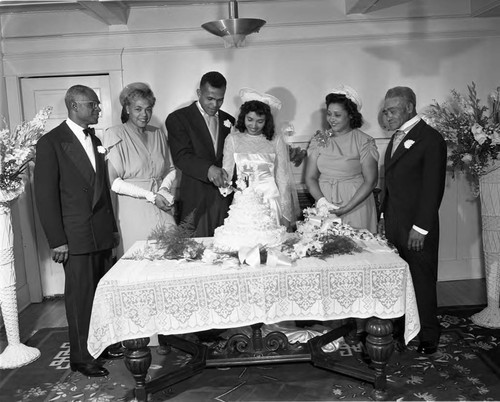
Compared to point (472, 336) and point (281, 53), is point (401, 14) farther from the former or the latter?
point (472, 336)

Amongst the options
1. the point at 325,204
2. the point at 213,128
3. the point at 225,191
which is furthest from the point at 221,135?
the point at 325,204

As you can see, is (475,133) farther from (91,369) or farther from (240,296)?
(91,369)

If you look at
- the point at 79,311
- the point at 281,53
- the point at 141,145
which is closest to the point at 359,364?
the point at 79,311

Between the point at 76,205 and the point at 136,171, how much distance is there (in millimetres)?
576

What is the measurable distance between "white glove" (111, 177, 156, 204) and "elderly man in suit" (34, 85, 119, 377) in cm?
15

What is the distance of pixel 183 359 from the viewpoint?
4.18 meters

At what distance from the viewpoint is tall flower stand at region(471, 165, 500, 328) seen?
4.61m

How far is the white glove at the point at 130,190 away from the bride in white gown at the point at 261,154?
68 cm

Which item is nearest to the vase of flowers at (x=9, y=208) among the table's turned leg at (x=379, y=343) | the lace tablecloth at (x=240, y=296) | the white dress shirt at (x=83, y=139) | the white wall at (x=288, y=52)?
the white dress shirt at (x=83, y=139)

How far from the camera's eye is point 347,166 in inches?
176

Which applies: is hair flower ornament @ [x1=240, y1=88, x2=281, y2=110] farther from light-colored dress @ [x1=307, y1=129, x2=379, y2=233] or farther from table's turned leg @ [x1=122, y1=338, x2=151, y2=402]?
table's turned leg @ [x1=122, y1=338, x2=151, y2=402]

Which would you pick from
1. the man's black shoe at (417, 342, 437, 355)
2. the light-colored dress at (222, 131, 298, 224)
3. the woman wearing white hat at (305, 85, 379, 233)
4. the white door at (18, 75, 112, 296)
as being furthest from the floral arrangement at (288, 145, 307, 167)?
the man's black shoe at (417, 342, 437, 355)

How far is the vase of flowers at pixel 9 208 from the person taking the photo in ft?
13.5

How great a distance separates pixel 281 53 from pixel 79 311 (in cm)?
321
